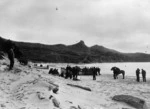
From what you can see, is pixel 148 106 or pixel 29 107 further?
pixel 148 106

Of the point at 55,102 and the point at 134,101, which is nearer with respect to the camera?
the point at 55,102

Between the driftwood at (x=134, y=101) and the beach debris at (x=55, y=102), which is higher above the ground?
the beach debris at (x=55, y=102)

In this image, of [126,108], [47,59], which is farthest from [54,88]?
[47,59]

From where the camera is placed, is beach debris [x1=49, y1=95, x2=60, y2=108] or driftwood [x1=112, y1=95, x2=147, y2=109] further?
driftwood [x1=112, y1=95, x2=147, y2=109]

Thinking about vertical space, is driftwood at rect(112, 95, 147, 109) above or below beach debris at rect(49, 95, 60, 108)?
A: below

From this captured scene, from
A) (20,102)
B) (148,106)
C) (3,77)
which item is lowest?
(148,106)

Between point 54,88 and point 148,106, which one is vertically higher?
point 54,88

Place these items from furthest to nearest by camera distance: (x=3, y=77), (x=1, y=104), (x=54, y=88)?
(x=3, y=77) < (x=54, y=88) < (x=1, y=104)

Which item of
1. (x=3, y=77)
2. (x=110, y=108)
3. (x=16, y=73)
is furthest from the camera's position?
(x=16, y=73)

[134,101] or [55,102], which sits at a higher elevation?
[55,102]

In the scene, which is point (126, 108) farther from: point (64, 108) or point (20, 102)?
point (20, 102)

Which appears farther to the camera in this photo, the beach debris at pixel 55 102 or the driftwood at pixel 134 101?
the driftwood at pixel 134 101
